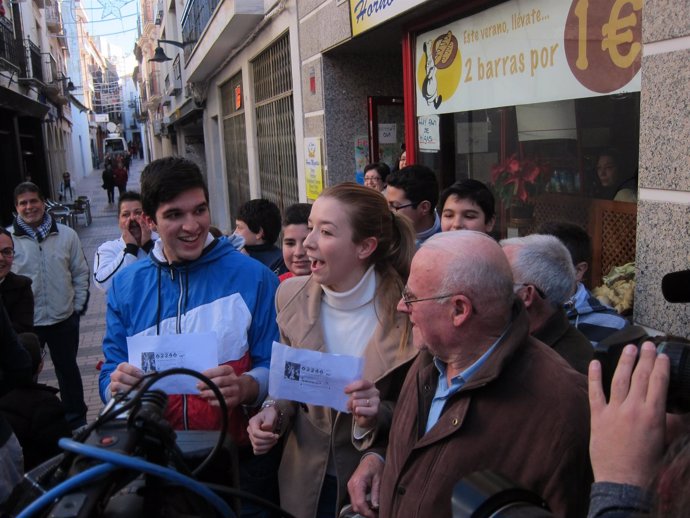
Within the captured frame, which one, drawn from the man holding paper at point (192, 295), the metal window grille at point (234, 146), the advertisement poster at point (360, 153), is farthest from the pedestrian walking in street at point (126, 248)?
the metal window grille at point (234, 146)

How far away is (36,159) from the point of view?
22.0 m

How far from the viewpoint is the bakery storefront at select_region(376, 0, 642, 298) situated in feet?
10.3

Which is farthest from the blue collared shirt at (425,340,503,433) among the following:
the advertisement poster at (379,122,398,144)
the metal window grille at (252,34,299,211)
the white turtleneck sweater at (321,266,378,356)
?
the metal window grille at (252,34,299,211)

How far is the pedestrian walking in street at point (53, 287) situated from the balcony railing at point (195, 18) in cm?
722

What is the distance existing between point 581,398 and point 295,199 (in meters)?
6.97

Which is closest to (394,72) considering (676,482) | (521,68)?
(521,68)

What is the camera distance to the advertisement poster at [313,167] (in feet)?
21.9

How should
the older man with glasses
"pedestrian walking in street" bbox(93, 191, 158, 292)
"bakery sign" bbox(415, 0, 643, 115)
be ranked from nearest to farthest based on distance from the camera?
the older man with glasses
"bakery sign" bbox(415, 0, 643, 115)
"pedestrian walking in street" bbox(93, 191, 158, 292)

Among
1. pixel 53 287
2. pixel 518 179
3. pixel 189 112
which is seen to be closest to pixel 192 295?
pixel 518 179

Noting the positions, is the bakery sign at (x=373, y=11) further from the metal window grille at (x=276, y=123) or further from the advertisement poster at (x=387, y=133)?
the metal window grille at (x=276, y=123)

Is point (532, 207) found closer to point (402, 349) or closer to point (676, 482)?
point (402, 349)

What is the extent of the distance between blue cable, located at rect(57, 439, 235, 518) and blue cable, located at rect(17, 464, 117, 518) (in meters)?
0.02

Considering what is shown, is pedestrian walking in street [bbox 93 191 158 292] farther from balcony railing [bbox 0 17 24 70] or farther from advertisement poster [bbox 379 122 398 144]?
balcony railing [bbox 0 17 24 70]

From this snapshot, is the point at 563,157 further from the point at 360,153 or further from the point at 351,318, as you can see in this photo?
the point at 360,153
